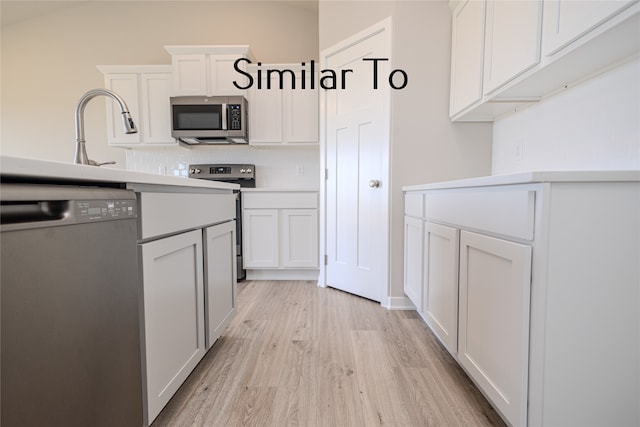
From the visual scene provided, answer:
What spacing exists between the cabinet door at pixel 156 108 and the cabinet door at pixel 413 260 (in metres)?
2.66

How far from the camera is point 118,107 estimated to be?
3295mm

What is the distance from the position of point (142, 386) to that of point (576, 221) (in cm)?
134

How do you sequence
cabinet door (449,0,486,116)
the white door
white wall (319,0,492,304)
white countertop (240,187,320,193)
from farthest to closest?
white countertop (240,187,320,193)
the white door
white wall (319,0,492,304)
cabinet door (449,0,486,116)

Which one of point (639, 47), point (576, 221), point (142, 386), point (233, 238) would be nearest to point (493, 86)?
point (639, 47)

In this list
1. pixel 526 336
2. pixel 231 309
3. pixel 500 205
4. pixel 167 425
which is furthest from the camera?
pixel 231 309

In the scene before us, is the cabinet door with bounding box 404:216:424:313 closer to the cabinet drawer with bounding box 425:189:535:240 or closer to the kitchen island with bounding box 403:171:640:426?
the cabinet drawer with bounding box 425:189:535:240

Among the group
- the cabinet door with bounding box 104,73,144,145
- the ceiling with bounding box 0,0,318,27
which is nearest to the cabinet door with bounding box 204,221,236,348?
the cabinet door with bounding box 104,73,144,145

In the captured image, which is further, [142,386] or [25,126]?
[25,126]

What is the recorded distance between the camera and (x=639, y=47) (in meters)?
1.06

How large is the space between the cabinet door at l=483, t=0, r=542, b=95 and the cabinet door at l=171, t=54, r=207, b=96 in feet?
8.49

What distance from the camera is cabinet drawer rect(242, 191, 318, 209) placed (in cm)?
306

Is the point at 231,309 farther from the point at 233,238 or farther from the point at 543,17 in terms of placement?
the point at 543,17

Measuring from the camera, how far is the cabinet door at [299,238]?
3.08 m

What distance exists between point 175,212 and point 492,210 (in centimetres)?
112
